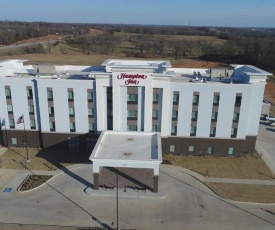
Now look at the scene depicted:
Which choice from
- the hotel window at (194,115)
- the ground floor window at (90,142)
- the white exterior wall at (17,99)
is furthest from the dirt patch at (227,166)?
the white exterior wall at (17,99)

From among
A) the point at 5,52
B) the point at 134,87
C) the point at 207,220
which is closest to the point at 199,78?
the point at 134,87

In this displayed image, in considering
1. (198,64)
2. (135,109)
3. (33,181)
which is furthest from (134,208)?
(198,64)

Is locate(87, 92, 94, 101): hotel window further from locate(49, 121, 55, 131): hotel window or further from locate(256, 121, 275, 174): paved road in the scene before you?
locate(256, 121, 275, 174): paved road

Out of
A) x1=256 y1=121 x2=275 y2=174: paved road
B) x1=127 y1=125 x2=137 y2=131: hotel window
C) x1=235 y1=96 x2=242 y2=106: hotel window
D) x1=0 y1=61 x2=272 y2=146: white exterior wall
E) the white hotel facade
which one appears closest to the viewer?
x1=0 y1=61 x2=272 y2=146: white exterior wall

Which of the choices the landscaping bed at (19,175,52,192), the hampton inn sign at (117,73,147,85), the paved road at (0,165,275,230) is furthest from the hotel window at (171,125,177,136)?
the landscaping bed at (19,175,52,192)

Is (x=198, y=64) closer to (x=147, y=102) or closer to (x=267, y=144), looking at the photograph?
(x=267, y=144)
